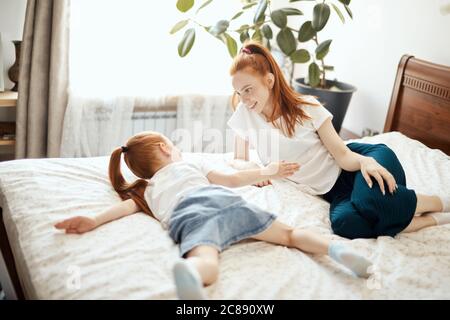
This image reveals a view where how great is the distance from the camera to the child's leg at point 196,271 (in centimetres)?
93

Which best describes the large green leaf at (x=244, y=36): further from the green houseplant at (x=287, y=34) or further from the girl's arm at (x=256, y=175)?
the girl's arm at (x=256, y=175)

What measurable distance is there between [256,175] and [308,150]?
1.02ft

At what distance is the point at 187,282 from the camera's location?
3.04ft

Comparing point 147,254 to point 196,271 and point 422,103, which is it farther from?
point 422,103

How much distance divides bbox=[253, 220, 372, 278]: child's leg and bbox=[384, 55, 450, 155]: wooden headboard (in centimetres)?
118

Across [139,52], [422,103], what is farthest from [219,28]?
[422,103]

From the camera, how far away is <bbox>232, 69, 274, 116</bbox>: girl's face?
1613 millimetres

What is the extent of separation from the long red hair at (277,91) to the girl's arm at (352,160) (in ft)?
0.33

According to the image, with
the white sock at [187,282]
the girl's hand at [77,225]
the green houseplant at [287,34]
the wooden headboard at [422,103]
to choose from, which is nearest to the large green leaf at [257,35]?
the green houseplant at [287,34]

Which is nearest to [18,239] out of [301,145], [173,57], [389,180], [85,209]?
[85,209]

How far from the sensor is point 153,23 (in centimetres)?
247

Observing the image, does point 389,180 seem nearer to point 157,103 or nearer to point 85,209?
point 85,209

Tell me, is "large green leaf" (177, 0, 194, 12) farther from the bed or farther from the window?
the bed
